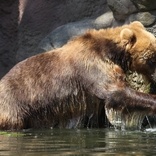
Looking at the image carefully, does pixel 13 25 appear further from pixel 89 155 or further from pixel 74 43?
pixel 89 155

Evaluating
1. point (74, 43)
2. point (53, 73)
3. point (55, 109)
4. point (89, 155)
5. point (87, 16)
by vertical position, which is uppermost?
point (87, 16)

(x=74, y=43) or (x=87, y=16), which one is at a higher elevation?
(x=87, y=16)

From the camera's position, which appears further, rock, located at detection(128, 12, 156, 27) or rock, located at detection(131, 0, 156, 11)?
rock, located at detection(128, 12, 156, 27)

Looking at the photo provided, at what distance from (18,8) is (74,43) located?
4.39 meters

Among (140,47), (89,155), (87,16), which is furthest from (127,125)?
(87,16)

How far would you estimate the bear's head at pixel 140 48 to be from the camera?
700 cm

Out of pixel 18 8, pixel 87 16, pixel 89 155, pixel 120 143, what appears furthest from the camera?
pixel 18 8

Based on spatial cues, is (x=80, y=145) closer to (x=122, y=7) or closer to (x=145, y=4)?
(x=145, y=4)

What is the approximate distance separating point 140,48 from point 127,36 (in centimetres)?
27

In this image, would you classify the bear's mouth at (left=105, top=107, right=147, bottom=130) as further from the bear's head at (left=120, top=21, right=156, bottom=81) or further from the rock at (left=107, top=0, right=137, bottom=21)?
the rock at (left=107, top=0, right=137, bottom=21)

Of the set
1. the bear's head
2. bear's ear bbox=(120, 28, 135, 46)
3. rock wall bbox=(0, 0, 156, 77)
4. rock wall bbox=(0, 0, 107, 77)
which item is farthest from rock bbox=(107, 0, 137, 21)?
bear's ear bbox=(120, 28, 135, 46)

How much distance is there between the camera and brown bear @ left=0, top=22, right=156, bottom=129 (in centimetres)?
689

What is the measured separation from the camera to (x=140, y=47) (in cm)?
703

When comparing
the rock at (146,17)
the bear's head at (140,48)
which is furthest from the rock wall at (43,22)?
the bear's head at (140,48)
